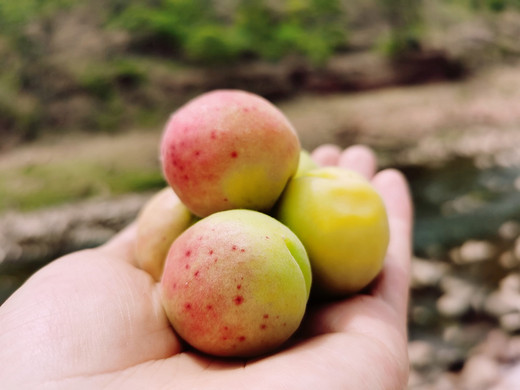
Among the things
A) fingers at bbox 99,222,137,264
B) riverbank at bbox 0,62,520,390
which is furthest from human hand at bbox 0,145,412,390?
riverbank at bbox 0,62,520,390

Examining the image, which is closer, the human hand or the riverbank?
the human hand

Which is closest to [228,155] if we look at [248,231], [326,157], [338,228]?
[248,231]

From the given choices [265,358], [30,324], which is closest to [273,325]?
[265,358]

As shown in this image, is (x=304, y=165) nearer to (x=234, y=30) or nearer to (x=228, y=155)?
(x=228, y=155)

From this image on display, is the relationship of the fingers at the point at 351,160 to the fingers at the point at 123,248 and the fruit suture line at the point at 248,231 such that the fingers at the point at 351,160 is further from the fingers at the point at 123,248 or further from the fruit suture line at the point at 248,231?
the fingers at the point at 123,248

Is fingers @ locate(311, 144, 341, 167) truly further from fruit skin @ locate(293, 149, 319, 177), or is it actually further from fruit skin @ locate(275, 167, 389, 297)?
fruit skin @ locate(275, 167, 389, 297)

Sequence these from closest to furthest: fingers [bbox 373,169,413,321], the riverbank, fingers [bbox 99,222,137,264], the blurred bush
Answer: fingers [bbox 373,169,413,321] → fingers [bbox 99,222,137,264] → the riverbank → the blurred bush

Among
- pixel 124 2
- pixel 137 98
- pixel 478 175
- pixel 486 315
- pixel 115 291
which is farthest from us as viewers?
pixel 124 2

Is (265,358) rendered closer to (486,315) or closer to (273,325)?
(273,325)
